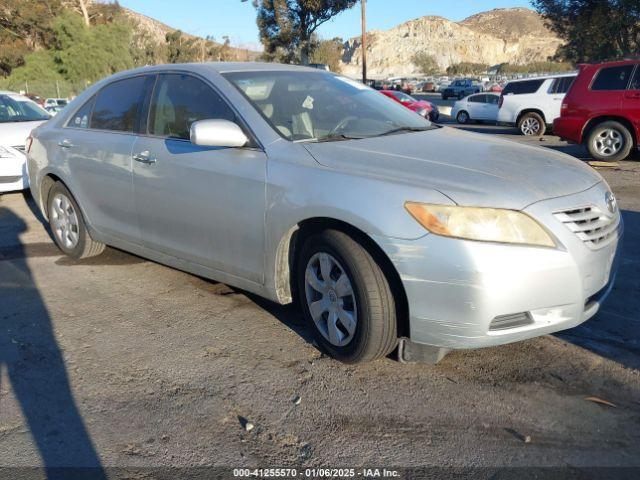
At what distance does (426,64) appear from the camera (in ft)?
414

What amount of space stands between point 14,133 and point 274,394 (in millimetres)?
7248

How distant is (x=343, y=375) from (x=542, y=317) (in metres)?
1.08

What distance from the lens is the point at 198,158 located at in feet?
12.6

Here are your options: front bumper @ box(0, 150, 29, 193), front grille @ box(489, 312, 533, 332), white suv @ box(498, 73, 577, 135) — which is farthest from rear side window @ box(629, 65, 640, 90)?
front bumper @ box(0, 150, 29, 193)

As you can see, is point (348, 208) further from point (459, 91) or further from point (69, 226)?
point (459, 91)

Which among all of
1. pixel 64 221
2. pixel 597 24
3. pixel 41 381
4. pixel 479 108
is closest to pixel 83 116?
pixel 64 221

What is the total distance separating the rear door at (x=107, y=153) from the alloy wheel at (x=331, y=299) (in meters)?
1.74

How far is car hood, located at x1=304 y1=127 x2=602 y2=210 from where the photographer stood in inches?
113

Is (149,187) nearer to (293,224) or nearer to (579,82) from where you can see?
(293,224)

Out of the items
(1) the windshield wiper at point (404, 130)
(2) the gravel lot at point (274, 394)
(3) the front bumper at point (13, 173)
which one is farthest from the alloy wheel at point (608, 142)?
(3) the front bumper at point (13, 173)

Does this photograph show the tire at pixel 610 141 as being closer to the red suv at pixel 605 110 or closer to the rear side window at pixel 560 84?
the red suv at pixel 605 110

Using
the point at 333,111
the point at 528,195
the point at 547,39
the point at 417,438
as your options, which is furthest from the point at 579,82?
the point at 547,39

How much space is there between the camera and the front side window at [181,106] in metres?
3.90

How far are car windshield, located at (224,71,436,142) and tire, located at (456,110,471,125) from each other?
19.3 metres
